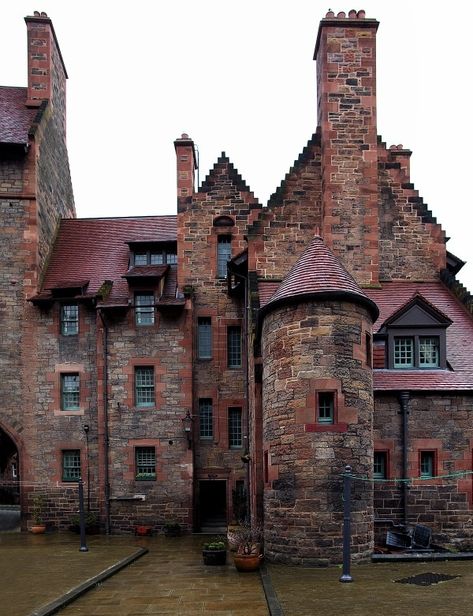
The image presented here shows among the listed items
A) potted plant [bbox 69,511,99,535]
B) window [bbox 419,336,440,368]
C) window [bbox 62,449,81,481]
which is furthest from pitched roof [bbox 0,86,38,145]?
window [bbox 419,336,440,368]

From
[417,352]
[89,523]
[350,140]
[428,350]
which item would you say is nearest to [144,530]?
[89,523]

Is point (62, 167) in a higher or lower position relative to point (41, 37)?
lower

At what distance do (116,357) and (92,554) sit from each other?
28.0 feet

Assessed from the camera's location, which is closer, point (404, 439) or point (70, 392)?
point (404, 439)

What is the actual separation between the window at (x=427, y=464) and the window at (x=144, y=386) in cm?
1076

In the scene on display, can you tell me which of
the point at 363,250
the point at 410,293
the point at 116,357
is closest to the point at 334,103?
the point at 363,250

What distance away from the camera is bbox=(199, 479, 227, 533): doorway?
27.1 meters

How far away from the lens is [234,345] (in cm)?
2769

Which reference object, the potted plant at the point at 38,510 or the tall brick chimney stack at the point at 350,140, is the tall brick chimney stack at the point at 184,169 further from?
the potted plant at the point at 38,510

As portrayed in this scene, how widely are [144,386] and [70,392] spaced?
2763mm

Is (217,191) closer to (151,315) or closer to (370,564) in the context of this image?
(151,315)

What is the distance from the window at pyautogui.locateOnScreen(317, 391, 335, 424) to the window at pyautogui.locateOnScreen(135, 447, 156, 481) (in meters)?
10.9

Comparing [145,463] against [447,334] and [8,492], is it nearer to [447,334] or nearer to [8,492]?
[447,334]

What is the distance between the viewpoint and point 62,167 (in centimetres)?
3244
